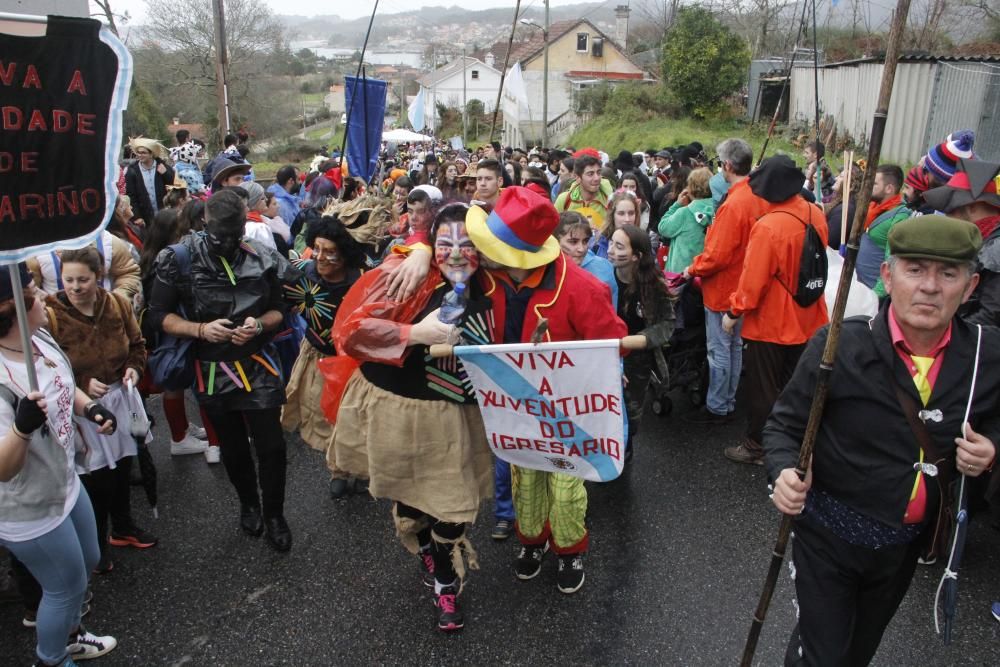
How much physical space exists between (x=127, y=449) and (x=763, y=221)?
3.74 metres

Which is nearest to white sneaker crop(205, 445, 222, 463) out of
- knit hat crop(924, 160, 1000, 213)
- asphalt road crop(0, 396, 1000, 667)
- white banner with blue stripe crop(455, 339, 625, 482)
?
asphalt road crop(0, 396, 1000, 667)

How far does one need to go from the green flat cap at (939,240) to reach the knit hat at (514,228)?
1.20 metres

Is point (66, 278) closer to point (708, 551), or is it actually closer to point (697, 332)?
point (708, 551)

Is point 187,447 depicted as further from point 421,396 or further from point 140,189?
point 140,189

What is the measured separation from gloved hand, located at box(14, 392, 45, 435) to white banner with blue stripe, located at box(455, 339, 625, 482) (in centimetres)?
134

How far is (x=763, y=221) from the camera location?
4402 millimetres

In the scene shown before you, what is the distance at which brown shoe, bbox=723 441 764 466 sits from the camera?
4.86 metres

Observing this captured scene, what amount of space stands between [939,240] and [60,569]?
306cm

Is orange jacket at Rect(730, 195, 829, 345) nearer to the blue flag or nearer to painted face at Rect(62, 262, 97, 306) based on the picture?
painted face at Rect(62, 262, 97, 306)

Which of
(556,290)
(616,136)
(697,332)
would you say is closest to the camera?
(556,290)

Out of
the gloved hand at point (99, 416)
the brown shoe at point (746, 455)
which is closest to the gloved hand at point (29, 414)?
the gloved hand at point (99, 416)

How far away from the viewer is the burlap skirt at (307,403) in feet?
13.6

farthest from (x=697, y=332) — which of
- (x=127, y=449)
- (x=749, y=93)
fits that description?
(x=749, y=93)

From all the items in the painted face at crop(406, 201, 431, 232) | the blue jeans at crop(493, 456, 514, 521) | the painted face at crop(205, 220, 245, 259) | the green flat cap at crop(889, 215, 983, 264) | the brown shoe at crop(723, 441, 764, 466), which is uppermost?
the green flat cap at crop(889, 215, 983, 264)
